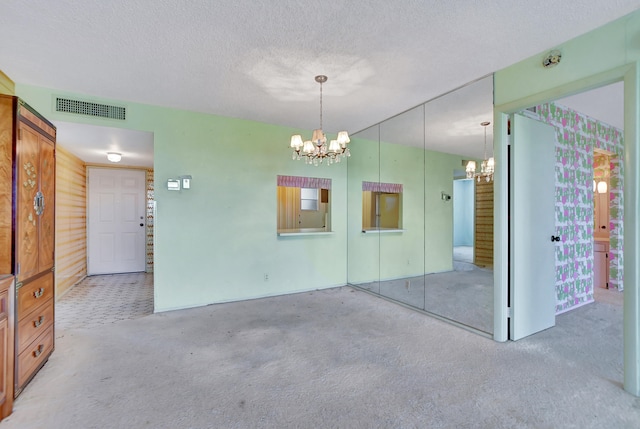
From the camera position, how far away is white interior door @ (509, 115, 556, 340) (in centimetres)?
293

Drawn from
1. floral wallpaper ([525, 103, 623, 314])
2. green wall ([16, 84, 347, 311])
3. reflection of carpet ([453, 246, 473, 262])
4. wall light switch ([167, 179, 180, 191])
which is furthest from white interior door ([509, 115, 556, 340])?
wall light switch ([167, 179, 180, 191])

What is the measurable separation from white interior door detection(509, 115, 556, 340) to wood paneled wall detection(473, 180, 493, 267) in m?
0.30

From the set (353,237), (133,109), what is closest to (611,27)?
(353,237)

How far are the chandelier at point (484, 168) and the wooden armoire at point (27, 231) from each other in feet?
13.1

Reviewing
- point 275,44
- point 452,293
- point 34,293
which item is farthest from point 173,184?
point 452,293

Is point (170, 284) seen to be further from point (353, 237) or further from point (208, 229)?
point (353, 237)

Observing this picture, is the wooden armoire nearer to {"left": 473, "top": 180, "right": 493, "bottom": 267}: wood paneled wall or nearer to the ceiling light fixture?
the ceiling light fixture

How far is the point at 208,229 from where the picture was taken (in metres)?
4.14

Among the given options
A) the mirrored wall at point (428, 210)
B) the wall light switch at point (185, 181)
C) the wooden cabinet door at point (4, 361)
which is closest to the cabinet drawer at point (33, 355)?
the wooden cabinet door at point (4, 361)

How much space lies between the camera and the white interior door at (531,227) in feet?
9.60

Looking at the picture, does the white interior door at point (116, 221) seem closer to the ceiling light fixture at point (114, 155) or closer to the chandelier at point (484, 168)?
the ceiling light fixture at point (114, 155)

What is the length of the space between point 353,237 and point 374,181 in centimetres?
105

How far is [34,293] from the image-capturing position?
232 cm

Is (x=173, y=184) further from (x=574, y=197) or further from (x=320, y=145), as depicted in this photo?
(x=574, y=197)
